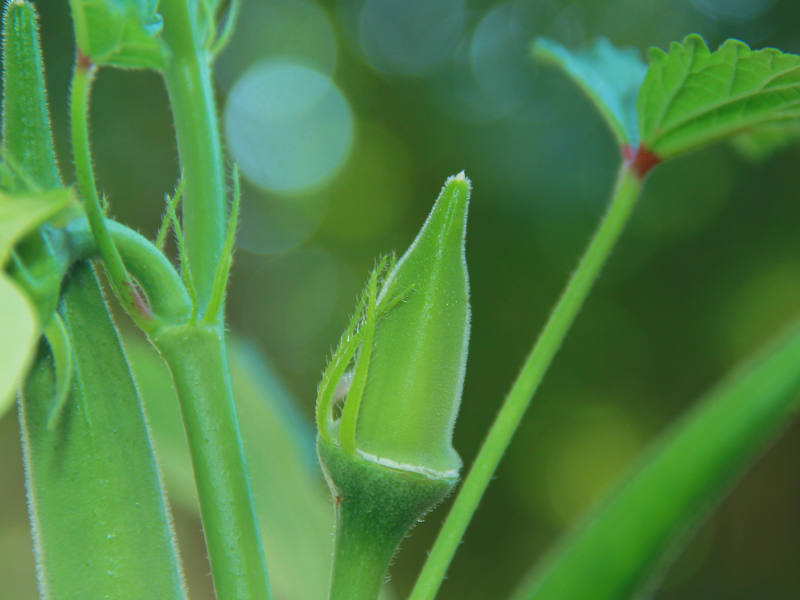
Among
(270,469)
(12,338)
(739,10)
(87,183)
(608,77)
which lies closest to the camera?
(12,338)

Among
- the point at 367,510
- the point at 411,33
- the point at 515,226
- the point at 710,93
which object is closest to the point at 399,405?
the point at 367,510

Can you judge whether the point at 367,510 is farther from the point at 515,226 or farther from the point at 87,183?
the point at 515,226

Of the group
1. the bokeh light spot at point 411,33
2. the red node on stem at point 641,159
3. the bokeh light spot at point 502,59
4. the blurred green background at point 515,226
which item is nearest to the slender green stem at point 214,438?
the red node on stem at point 641,159

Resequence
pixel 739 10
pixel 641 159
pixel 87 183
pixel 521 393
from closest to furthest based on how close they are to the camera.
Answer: pixel 87 183 < pixel 521 393 < pixel 641 159 < pixel 739 10

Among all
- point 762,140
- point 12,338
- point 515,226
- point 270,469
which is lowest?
point 515,226

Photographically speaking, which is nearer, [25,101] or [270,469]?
[25,101]

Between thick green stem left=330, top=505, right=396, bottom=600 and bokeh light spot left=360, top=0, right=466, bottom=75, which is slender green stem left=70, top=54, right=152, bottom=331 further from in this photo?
bokeh light spot left=360, top=0, right=466, bottom=75

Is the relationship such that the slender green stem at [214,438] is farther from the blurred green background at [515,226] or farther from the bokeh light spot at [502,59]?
the bokeh light spot at [502,59]

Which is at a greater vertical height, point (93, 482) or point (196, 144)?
point (196, 144)

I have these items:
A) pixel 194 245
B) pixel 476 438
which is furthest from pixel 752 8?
pixel 194 245
